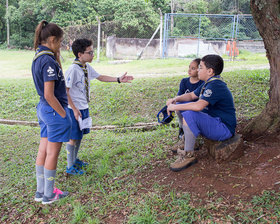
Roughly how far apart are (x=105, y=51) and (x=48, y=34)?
15560mm

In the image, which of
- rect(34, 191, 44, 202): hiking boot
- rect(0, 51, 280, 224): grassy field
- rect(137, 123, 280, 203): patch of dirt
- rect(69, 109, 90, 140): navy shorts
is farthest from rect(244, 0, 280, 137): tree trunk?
rect(34, 191, 44, 202): hiking boot

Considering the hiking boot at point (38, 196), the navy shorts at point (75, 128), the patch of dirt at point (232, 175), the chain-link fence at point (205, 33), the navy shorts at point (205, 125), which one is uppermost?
the chain-link fence at point (205, 33)

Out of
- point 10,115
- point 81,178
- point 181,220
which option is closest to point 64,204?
point 81,178

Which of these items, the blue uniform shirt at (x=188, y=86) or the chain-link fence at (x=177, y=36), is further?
the chain-link fence at (x=177, y=36)

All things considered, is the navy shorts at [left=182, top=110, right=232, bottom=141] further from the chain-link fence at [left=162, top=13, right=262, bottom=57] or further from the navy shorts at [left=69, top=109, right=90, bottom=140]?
the chain-link fence at [left=162, top=13, right=262, bottom=57]

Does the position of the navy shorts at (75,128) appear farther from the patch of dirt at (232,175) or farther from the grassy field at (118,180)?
the patch of dirt at (232,175)

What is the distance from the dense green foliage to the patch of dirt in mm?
15776

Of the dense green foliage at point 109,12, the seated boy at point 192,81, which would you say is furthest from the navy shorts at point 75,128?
the dense green foliage at point 109,12

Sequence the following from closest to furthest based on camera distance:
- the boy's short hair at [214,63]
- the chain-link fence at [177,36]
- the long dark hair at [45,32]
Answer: the long dark hair at [45,32] → the boy's short hair at [214,63] → the chain-link fence at [177,36]

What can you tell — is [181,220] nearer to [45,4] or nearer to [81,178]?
[81,178]

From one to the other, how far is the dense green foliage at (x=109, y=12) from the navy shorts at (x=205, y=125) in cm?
1576

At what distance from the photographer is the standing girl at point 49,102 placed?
2.85 m

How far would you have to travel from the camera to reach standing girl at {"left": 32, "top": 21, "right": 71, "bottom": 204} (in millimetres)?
2854

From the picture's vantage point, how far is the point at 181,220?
2535mm
